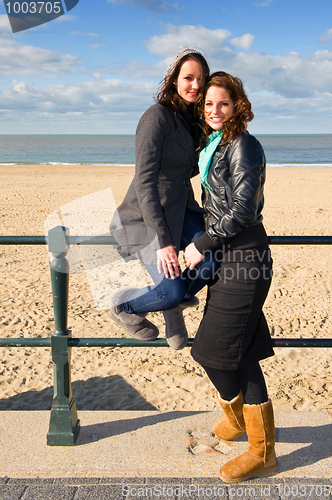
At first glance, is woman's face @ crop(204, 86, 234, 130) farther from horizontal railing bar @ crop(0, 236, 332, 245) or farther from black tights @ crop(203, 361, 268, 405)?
black tights @ crop(203, 361, 268, 405)

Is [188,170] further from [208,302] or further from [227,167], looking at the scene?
[208,302]

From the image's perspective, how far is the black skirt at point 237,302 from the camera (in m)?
1.92

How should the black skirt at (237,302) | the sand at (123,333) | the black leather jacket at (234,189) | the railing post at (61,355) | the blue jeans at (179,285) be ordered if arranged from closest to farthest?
the black leather jacket at (234,189), the black skirt at (237,302), the blue jeans at (179,285), the railing post at (61,355), the sand at (123,333)

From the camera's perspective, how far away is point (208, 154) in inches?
77.4

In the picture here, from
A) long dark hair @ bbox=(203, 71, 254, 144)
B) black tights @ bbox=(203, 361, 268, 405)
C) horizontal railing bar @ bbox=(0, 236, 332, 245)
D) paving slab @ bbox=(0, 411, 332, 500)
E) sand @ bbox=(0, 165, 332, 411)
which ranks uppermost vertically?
long dark hair @ bbox=(203, 71, 254, 144)

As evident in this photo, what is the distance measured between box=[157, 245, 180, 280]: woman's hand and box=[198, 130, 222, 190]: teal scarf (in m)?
0.34

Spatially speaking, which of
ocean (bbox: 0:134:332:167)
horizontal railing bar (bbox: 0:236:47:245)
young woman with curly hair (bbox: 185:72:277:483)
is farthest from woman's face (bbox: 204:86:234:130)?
ocean (bbox: 0:134:332:167)

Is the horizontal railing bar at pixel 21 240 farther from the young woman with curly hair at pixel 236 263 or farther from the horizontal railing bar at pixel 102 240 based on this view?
the young woman with curly hair at pixel 236 263

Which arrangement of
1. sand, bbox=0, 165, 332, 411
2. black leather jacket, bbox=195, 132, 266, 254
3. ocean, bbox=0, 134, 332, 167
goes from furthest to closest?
ocean, bbox=0, 134, 332, 167, sand, bbox=0, 165, 332, 411, black leather jacket, bbox=195, 132, 266, 254

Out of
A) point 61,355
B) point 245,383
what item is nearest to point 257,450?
point 245,383

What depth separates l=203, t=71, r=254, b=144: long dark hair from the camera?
6.15 feet

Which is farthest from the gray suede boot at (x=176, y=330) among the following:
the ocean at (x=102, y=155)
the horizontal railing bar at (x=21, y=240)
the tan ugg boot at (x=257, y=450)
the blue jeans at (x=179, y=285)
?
the ocean at (x=102, y=155)

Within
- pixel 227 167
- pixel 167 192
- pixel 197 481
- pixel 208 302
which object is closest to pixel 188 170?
pixel 167 192

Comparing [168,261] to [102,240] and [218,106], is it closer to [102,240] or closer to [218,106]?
[102,240]
